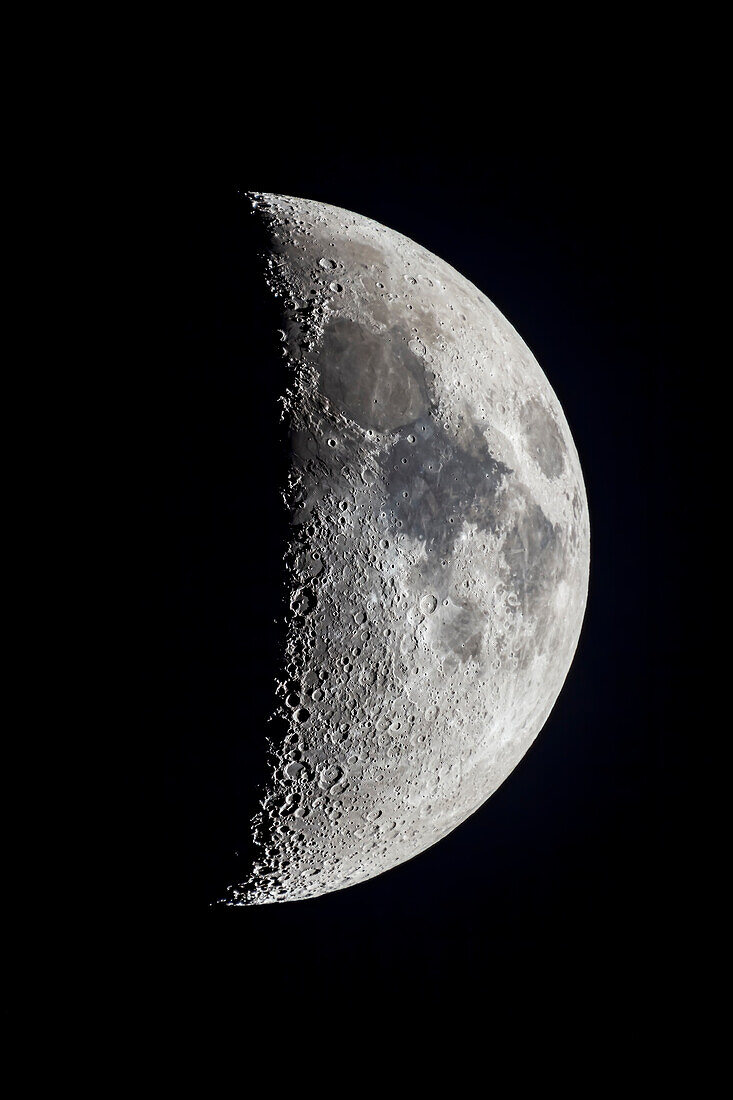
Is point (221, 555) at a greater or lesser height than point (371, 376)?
lesser

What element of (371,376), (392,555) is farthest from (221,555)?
(371,376)

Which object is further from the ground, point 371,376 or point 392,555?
point 371,376

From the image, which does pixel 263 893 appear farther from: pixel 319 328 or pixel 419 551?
pixel 319 328

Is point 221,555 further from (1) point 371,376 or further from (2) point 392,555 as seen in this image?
(1) point 371,376

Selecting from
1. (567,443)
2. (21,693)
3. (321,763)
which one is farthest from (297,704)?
(567,443)
